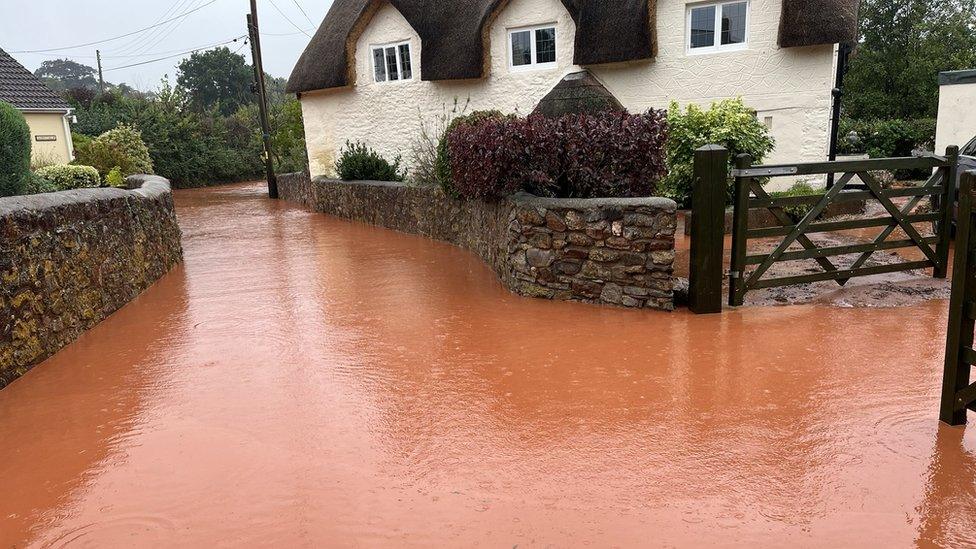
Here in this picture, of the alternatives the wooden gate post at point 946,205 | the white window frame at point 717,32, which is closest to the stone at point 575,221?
the wooden gate post at point 946,205

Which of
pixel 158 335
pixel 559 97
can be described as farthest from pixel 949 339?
pixel 559 97

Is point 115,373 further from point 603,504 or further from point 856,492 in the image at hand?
point 856,492

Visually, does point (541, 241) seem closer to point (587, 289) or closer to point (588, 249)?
point (588, 249)

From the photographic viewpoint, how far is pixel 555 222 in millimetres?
7418

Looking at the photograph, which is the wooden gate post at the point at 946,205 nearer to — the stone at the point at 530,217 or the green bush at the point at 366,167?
the stone at the point at 530,217

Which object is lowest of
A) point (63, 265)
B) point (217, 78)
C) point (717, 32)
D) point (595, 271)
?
point (595, 271)

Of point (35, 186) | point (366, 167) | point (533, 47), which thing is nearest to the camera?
point (35, 186)

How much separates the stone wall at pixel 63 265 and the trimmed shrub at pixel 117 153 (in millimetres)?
15047

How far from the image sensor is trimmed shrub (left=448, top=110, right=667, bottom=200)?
25.4ft

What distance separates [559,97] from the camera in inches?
562

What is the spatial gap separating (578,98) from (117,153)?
1885 centimetres

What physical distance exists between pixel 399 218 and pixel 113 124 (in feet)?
78.5

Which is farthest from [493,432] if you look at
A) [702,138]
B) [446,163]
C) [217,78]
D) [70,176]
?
[217,78]

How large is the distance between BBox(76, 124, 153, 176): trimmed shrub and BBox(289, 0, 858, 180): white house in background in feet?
25.8
